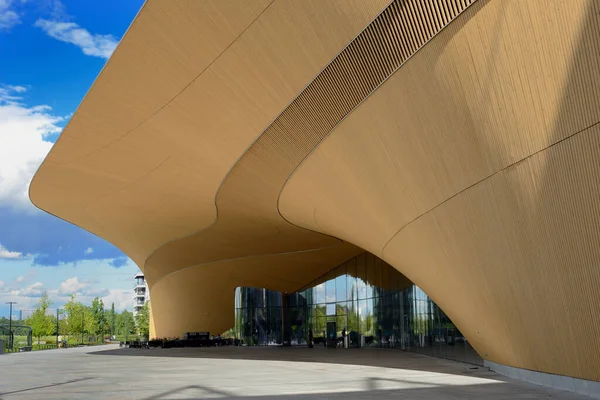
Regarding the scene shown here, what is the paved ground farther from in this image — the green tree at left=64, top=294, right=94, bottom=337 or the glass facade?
the green tree at left=64, top=294, right=94, bottom=337

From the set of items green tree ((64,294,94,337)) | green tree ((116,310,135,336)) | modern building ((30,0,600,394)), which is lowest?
green tree ((116,310,135,336))

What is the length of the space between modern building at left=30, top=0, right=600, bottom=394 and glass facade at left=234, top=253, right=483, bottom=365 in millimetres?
6248

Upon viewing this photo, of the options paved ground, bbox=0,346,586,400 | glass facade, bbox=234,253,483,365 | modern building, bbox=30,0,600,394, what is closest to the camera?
modern building, bbox=30,0,600,394

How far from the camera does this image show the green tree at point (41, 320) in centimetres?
6438

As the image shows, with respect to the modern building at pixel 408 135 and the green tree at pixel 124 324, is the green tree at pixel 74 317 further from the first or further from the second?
the modern building at pixel 408 135

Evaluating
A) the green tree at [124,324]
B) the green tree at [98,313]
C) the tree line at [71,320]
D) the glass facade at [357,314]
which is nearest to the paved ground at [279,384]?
the glass facade at [357,314]

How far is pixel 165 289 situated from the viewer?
38.7 metres

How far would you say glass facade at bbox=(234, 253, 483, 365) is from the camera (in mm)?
22422

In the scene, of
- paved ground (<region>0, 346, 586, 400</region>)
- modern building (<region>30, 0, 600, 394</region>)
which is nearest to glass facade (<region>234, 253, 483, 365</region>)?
paved ground (<region>0, 346, 586, 400</region>)

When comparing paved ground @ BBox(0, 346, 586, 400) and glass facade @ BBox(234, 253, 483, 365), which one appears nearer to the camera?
paved ground @ BBox(0, 346, 586, 400)

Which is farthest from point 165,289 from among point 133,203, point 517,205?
point 517,205

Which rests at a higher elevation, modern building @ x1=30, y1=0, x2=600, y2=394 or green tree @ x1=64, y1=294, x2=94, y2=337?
modern building @ x1=30, y1=0, x2=600, y2=394

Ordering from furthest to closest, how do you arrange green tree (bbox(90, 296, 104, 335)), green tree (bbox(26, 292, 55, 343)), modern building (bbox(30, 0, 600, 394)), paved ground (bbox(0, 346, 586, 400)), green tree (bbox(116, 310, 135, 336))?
1. green tree (bbox(116, 310, 135, 336))
2. green tree (bbox(90, 296, 104, 335))
3. green tree (bbox(26, 292, 55, 343))
4. paved ground (bbox(0, 346, 586, 400))
5. modern building (bbox(30, 0, 600, 394))

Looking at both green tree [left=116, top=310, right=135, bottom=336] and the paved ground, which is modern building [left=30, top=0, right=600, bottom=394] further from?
green tree [left=116, top=310, right=135, bottom=336]
